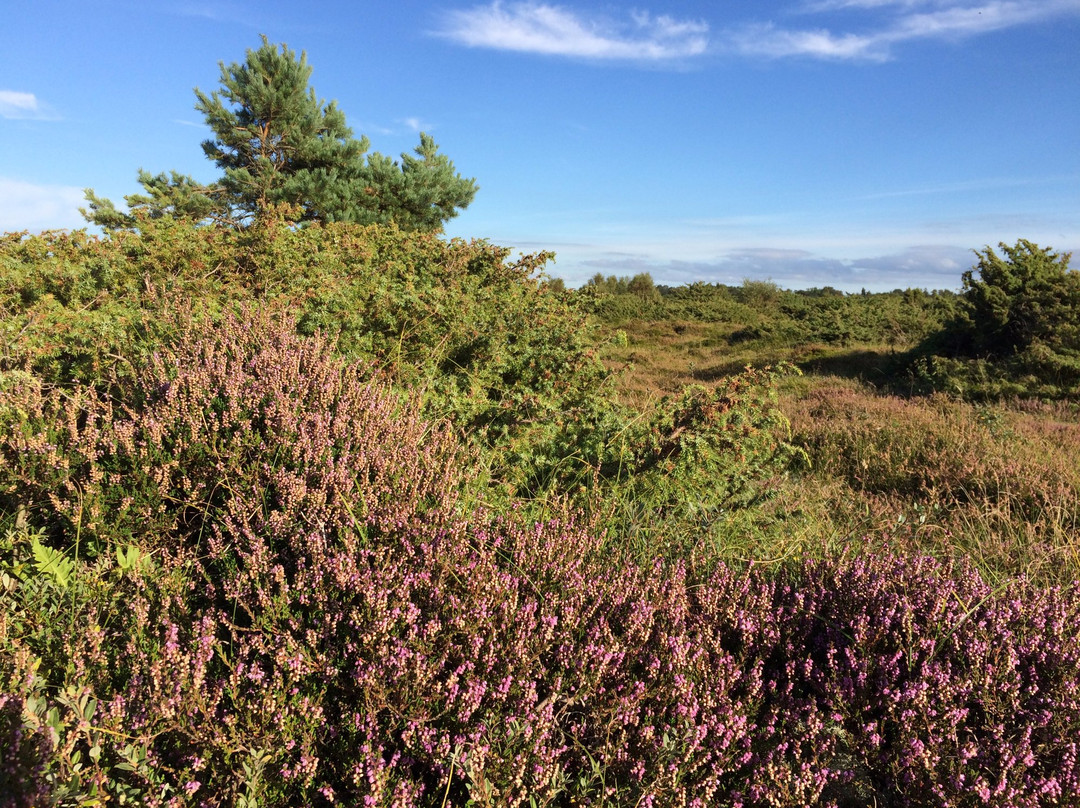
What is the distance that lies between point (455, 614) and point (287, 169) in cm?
1986

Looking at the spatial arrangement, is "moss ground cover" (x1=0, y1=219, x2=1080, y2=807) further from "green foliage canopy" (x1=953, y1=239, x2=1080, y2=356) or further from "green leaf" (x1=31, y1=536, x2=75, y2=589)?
"green foliage canopy" (x1=953, y1=239, x2=1080, y2=356)

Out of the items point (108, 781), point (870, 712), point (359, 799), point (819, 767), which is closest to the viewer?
point (108, 781)

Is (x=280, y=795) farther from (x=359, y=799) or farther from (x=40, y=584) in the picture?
(x=40, y=584)

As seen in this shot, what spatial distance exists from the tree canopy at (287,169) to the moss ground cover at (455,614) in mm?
14171

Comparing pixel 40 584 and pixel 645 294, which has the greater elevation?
pixel 645 294

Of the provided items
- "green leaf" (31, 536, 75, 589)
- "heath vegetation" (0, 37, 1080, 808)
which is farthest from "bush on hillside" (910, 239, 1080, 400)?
"green leaf" (31, 536, 75, 589)

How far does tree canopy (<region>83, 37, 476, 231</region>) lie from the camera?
17094 mm

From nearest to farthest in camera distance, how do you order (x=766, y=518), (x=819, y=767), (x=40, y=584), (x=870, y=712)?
(x=819, y=767)
(x=870, y=712)
(x=40, y=584)
(x=766, y=518)

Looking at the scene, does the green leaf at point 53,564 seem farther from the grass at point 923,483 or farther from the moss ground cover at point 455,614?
the grass at point 923,483

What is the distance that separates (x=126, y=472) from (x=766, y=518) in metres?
3.36

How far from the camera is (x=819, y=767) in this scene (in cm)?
165

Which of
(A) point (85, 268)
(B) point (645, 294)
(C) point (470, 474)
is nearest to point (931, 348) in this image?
(C) point (470, 474)

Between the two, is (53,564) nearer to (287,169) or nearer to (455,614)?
(455,614)

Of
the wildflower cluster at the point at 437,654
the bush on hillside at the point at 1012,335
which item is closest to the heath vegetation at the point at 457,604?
the wildflower cluster at the point at 437,654
